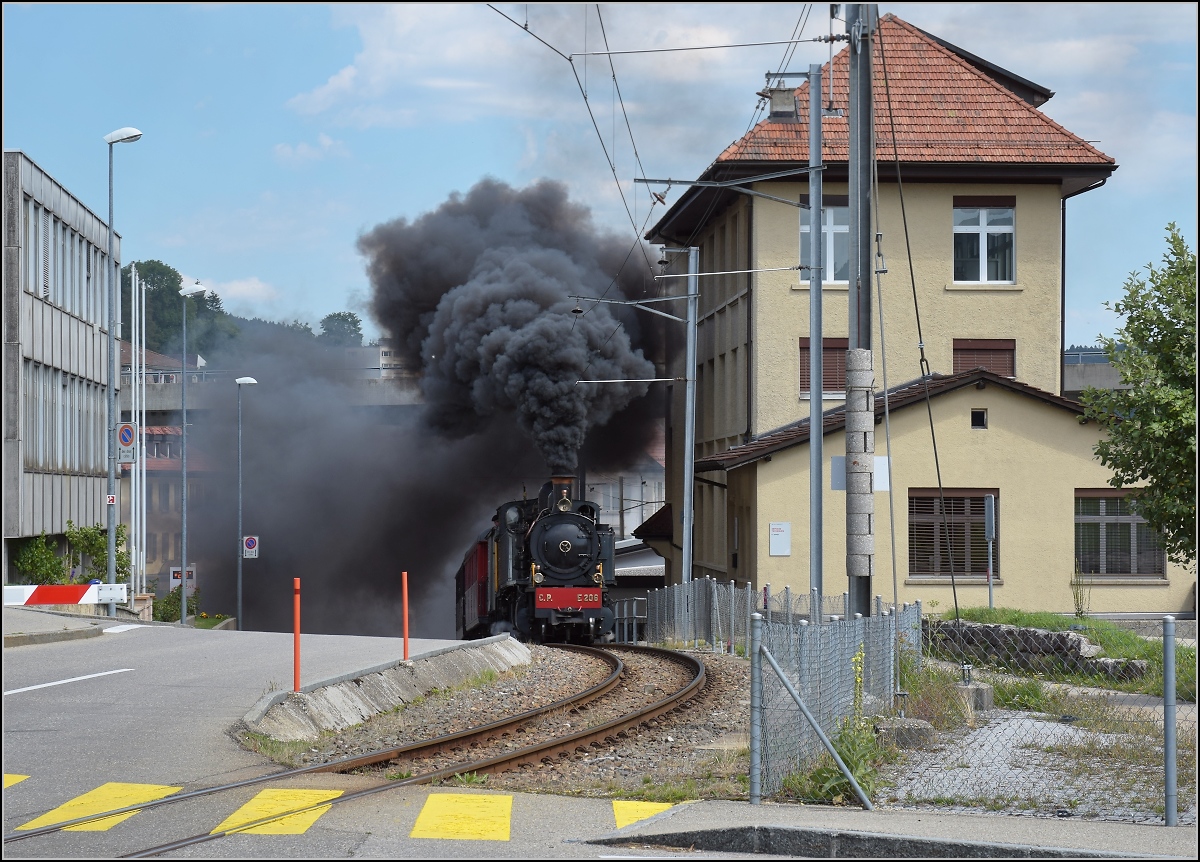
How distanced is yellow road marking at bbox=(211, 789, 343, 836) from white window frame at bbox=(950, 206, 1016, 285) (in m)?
24.0

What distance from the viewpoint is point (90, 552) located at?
32031 mm

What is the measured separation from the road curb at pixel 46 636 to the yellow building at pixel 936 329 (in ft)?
40.1

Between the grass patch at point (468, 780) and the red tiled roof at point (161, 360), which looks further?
the red tiled roof at point (161, 360)

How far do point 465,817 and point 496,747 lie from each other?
3746mm

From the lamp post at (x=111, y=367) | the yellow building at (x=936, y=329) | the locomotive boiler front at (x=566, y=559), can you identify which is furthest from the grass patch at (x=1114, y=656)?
the lamp post at (x=111, y=367)

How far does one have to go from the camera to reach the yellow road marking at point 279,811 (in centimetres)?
679

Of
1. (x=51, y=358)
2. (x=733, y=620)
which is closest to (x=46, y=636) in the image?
(x=733, y=620)

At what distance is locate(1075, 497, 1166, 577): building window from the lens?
Answer: 2566cm

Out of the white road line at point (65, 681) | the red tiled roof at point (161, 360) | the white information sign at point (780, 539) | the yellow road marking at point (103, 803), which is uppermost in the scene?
the red tiled roof at point (161, 360)

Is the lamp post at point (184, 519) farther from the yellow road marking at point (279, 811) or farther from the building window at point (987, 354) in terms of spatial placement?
the yellow road marking at point (279, 811)

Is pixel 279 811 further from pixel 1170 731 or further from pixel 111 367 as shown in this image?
pixel 111 367

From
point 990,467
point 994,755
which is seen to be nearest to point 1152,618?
point 990,467

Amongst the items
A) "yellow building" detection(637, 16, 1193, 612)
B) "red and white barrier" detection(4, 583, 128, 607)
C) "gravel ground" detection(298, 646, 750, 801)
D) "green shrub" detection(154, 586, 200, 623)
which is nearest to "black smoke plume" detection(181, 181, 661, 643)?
"yellow building" detection(637, 16, 1193, 612)

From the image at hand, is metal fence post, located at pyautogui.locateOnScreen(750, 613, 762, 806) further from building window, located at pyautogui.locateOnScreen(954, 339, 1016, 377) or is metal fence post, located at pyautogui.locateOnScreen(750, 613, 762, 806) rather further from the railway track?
building window, located at pyautogui.locateOnScreen(954, 339, 1016, 377)
